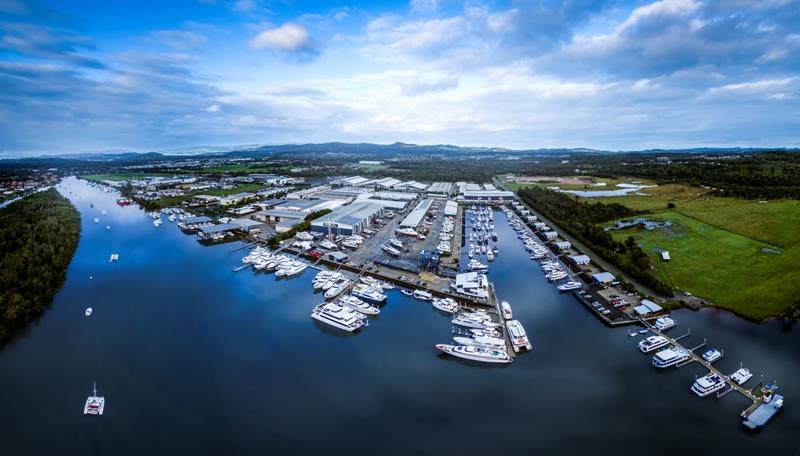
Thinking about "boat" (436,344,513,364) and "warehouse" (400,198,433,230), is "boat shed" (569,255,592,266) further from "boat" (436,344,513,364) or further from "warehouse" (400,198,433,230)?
"warehouse" (400,198,433,230)

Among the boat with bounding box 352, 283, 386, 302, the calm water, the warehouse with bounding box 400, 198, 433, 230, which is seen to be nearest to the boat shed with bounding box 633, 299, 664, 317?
the calm water

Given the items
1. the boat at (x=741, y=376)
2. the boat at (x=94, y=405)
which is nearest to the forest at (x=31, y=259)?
the boat at (x=94, y=405)

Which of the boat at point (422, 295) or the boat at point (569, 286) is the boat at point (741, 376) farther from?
the boat at point (422, 295)

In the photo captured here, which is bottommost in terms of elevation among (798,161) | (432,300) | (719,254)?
(432,300)

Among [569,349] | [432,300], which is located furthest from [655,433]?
[432,300]

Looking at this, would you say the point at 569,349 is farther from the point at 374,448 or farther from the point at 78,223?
the point at 78,223

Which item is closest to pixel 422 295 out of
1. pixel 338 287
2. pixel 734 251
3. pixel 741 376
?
pixel 338 287
